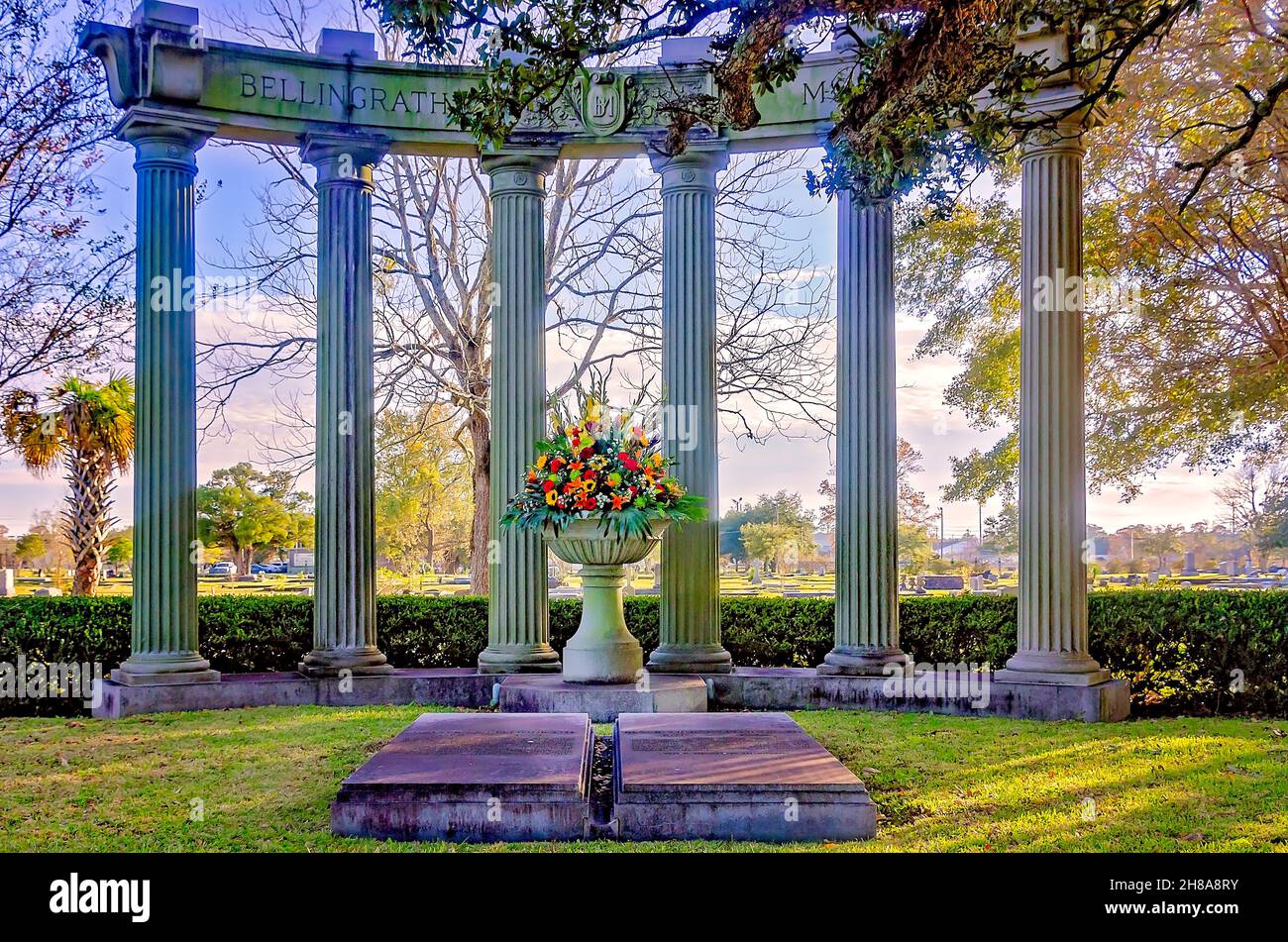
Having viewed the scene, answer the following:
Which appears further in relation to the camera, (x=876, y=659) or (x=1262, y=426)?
(x=1262, y=426)

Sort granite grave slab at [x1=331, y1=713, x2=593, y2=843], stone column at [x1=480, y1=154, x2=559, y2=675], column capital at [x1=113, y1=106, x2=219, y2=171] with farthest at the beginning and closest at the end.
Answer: stone column at [x1=480, y1=154, x2=559, y2=675] → column capital at [x1=113, y1=106, x2=219, y2=171] → granite grave slab at [x1=331, y1=713, x2=593, y2=843]

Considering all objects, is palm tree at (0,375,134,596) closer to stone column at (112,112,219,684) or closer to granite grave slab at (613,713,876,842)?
stone column at (112,112,219,684)

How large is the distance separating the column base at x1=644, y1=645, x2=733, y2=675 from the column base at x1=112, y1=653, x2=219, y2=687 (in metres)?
6.81

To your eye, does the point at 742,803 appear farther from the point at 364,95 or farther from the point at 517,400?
the point at 364,95

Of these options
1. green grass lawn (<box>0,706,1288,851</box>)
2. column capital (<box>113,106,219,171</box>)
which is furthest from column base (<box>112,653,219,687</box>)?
column capital (<box>113,106,219,171</box>)

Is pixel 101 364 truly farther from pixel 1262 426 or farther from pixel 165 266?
pixel 1262 426

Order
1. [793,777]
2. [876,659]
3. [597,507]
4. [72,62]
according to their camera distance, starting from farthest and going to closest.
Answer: [72,62] < [876,659] < [597,507] < [793,777]

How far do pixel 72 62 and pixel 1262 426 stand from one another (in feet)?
85.0

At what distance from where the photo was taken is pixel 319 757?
40.5 ft

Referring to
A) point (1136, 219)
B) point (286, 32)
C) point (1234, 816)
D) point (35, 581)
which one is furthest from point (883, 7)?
point (35, 581)

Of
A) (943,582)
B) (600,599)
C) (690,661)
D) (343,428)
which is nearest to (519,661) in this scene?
(600,599)

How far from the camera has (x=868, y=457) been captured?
15875mm

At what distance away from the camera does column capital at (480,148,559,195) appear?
16.7m

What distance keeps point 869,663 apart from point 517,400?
6760 mm
